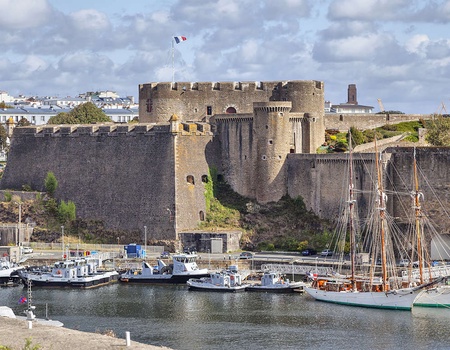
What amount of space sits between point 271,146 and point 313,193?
320 centimetres

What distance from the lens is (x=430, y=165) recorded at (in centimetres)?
6000

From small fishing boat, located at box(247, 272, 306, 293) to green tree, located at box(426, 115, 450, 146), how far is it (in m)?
14.9

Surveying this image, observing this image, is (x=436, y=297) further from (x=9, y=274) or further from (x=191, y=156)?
(x=9, y=274)

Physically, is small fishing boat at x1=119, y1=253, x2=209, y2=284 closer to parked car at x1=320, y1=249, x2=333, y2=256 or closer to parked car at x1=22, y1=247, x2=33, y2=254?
parked car at x1=320, y1=249, x2=333, y2=256

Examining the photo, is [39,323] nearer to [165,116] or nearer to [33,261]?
[33,261]

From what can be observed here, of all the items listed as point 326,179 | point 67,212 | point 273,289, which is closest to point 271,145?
point 326,179

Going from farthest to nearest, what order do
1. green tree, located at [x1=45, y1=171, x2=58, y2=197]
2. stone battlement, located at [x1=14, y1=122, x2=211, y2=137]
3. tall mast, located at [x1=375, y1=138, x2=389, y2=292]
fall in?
green tree, located at [x1=45, y1=171, x2=58, y2=197] → stone battlement, located at [x1=14, y1=122, x2=211, y2=137] → tall mast, located at [x1=375, y1=138, x2=389, y2=292]

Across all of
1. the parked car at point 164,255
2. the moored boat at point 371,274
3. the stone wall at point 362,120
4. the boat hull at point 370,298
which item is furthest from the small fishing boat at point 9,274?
the stone wall at point 362,120

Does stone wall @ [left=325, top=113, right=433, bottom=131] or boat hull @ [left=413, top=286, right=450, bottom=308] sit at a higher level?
stone wall @ [left=325, top=113, right=433, bottom=131]

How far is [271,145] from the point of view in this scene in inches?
2539

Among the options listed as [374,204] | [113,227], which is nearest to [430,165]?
[374,204]

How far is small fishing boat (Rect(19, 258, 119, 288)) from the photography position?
58656 millimetres

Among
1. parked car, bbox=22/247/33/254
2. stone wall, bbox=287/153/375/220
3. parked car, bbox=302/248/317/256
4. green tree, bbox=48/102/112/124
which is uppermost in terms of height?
green tree, bbox=48/102/112/124

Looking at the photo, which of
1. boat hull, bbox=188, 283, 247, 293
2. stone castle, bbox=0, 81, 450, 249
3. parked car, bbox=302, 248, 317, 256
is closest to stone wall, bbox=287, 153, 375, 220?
stone castle, bbox=0, 81, 450, 249
